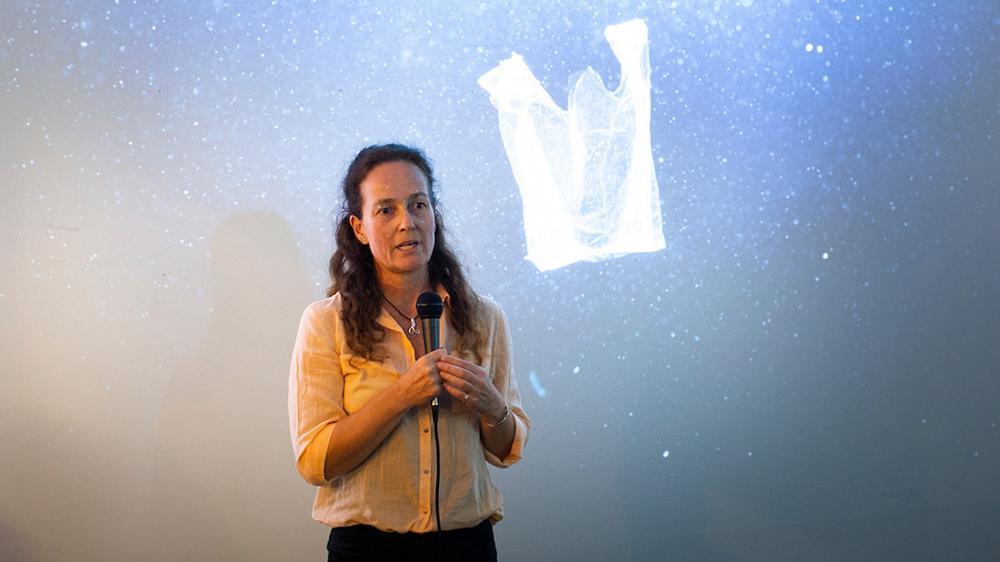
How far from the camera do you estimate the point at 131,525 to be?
237cm

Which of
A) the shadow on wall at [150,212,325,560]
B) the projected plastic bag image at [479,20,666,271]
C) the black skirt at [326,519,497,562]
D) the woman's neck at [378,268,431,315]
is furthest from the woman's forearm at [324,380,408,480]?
the projected plastic bag image at [479,20,666,271]

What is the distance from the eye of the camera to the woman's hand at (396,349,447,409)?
1.46 meters

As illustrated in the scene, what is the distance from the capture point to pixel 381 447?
5.10 feet

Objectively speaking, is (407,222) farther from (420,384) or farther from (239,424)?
(239,424)

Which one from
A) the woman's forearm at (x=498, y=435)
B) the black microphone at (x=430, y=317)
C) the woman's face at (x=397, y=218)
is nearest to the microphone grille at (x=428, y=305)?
the black microphone at (x=430, y=317)

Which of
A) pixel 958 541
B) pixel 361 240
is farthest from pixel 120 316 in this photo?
pixel 958 541

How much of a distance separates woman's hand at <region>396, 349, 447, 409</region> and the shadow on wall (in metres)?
1.08

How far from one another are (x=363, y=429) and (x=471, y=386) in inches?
7.6

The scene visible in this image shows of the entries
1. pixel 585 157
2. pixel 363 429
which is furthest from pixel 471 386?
pixel 585 157

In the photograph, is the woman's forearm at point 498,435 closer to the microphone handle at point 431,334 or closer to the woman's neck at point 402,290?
the microphone handle at point 431,334

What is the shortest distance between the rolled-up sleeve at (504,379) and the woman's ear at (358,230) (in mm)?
281

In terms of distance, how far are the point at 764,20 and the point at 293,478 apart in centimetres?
201

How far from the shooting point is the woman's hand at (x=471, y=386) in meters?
1.48

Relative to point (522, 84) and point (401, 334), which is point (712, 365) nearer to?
point (522, 84)
